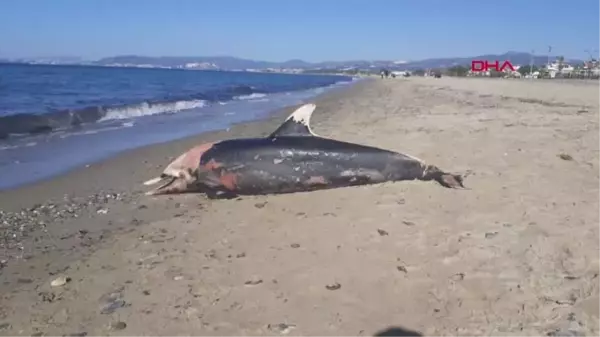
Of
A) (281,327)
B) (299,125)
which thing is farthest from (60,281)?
(299,125)

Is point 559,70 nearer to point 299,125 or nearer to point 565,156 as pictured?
point 565,156

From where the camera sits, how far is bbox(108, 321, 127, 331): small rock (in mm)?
3136

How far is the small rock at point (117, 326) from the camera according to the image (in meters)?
3.14

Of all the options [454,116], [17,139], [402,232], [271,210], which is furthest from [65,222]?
[454,116]

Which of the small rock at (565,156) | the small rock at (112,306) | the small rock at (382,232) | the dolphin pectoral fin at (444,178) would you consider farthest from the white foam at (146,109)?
the small rock at (112,306)

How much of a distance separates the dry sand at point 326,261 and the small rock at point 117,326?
17 millimetres

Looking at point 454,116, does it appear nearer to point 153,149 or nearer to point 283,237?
point 153,149

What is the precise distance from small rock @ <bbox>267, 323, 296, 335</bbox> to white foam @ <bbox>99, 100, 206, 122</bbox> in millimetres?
15326

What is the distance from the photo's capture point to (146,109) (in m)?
20.9

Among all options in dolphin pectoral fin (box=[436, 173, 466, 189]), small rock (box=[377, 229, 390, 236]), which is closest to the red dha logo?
dolphin pectoral fin (box=[436, 173, 466, 189])

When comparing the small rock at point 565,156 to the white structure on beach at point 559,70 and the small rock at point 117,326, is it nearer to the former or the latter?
the small rock at point 117,326

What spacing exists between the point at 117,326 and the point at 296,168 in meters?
3.42

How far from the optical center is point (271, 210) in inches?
222

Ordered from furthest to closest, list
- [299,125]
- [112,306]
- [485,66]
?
[485,66] → [299,125] → [112,306]
